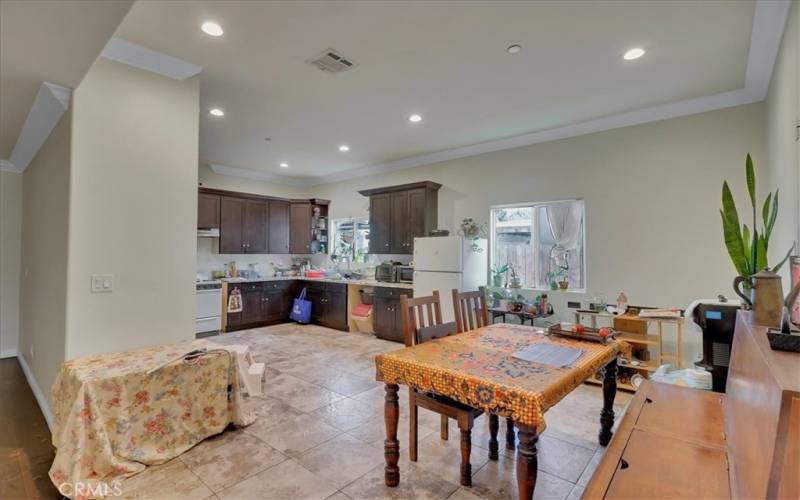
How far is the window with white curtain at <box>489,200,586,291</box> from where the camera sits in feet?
14.8

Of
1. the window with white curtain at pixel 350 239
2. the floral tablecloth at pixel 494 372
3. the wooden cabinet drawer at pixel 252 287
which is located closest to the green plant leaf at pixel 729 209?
the floral tablecloth at pixel 494 372

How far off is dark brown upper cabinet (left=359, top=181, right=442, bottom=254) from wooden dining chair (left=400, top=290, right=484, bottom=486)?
308 cm

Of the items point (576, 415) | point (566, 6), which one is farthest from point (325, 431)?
point (566, 6)

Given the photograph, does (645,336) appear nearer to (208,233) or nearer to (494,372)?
(494,372)

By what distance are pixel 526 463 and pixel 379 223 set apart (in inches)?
197

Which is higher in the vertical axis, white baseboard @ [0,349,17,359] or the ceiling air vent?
the ceiling air vent

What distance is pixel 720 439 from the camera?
156 centimetres

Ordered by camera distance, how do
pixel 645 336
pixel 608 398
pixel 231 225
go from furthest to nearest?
pixel 231 225, pixel 645 336, pixel 608 398

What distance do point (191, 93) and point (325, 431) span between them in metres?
2.98

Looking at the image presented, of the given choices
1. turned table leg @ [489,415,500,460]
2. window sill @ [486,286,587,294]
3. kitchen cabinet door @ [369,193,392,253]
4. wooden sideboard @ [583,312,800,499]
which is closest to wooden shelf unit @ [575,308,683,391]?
window sill @ [486,286,587,294]

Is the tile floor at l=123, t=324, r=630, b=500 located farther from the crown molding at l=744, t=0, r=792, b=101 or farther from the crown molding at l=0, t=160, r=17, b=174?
the crown molding at l=0, t=160, r=17, b=174

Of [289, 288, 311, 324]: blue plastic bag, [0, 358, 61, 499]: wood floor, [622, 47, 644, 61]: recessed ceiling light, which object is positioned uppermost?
[622, 47, 644, 61]: recessed ceiling light

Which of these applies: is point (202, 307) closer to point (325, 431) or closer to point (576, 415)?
→ point (325, 431)

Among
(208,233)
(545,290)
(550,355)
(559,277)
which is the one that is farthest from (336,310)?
(550,355)
